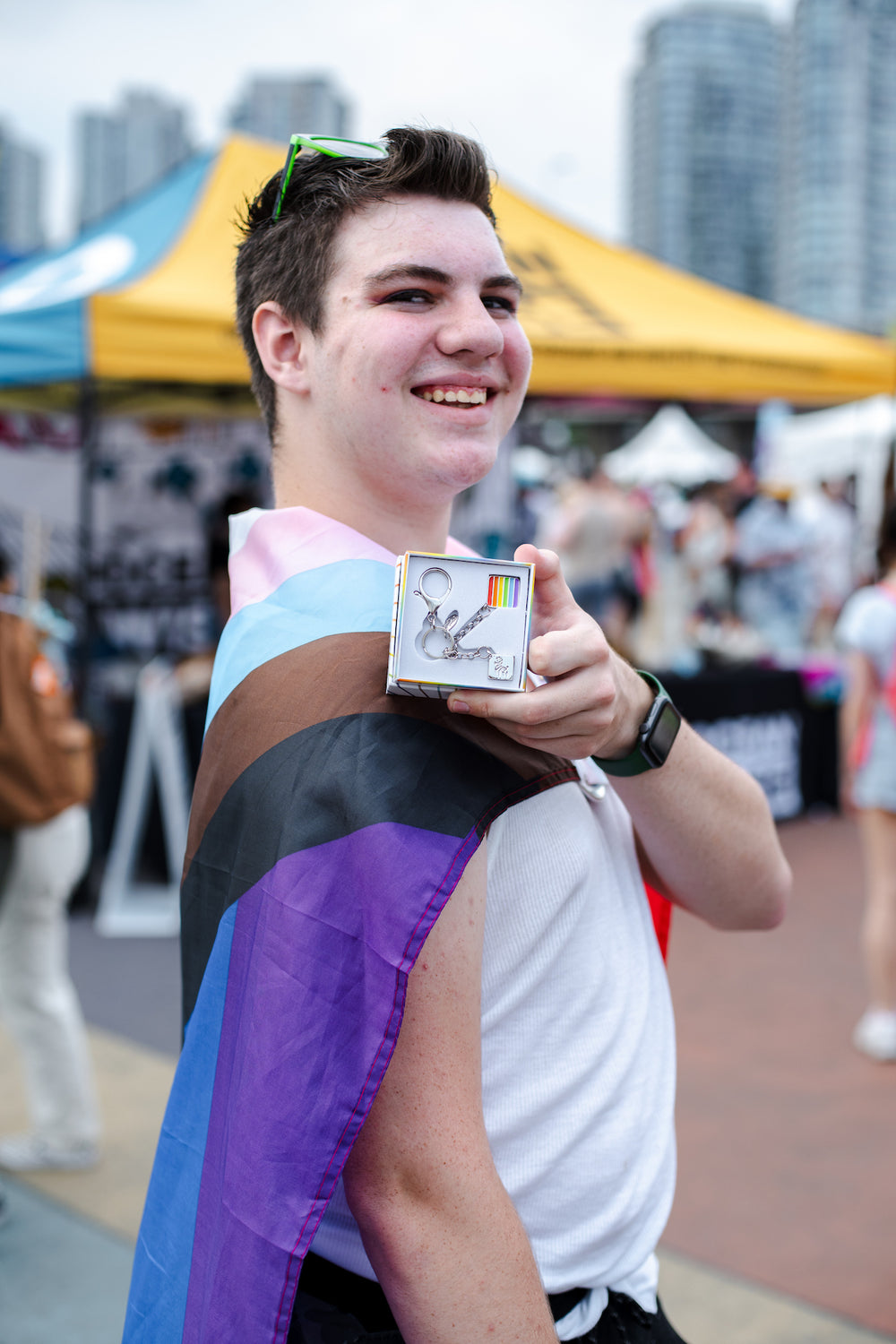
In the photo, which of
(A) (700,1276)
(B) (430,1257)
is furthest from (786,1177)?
(B) (430,1257)

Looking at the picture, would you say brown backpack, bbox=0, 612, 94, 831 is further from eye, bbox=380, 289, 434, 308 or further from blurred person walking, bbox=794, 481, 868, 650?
blurred person walking, bbox=794, 481, 868, 650

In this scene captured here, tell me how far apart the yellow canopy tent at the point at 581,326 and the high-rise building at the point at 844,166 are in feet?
221

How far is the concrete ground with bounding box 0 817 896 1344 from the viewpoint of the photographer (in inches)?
114

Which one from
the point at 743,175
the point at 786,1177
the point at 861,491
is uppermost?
the point at 743,175

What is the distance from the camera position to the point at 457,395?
1.16 meters

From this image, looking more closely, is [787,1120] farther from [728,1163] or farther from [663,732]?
[663,732]

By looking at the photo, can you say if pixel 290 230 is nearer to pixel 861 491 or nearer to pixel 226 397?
pixel 226 397

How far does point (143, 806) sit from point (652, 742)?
5.51 m

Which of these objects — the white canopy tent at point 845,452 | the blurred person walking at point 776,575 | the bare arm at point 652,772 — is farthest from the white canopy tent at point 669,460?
the bare arm at point 652,772

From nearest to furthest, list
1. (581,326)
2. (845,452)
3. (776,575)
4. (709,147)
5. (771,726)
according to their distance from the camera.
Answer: (581,326) < (771,726) < (776,575) < (845,452) < (709,147)

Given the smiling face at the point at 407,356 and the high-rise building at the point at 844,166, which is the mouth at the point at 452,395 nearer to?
the smiling face at the point at 407,356

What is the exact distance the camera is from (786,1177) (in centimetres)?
350

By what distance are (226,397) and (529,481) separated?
12.7 m

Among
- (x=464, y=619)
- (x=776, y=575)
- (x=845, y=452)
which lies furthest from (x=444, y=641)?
(x=845, y=452)
